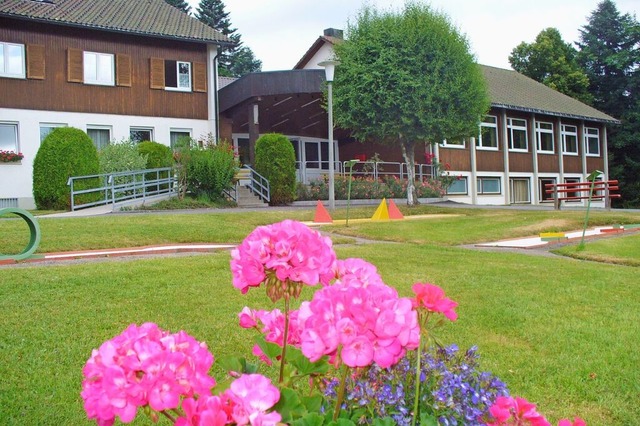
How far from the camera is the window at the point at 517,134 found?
34.7 m

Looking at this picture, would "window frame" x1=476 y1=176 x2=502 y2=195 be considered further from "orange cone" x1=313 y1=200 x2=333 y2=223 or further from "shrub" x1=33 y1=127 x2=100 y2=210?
"shrub" x1=33 y1=127 x2=100 y2=210

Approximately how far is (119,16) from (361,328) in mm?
26961

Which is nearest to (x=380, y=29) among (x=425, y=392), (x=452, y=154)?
(x=452, y=154)

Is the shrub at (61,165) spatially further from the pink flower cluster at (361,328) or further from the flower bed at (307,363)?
the pink flower cluster at (361,328)

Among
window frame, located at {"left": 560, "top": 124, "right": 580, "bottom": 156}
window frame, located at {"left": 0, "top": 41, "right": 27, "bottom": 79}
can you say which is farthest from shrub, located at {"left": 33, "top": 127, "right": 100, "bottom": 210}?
window frame, located at {"left": 560, "top": 124, "right": 580, "bottom": 156}

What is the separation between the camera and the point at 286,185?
2328cm

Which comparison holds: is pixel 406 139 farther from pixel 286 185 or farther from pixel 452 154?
pixel 452 154

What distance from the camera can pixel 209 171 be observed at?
2147cm

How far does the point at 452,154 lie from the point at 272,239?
3036 centimetres

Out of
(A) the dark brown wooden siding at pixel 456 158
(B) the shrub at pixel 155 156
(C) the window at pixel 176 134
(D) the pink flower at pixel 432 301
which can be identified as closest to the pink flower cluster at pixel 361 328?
(D) the pink flower at pixel 432 301

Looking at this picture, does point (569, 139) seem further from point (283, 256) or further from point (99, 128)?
point (283, 256)

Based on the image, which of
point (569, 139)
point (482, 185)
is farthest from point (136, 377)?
point (569, 139)

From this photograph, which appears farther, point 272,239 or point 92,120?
point 92,120

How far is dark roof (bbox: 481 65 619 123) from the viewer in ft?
112
